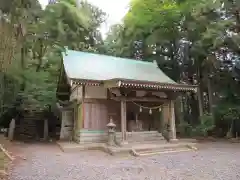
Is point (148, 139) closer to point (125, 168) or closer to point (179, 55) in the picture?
point (125, 168)

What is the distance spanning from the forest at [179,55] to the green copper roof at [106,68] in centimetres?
127

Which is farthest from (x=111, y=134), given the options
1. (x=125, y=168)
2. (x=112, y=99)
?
(x=125, y=168)

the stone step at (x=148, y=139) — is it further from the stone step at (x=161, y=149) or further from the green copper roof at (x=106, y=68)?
the green copper roof at (x=106, y=68)

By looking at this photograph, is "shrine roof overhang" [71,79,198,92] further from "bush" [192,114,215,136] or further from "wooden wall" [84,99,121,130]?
"bush" [192,114,215,136]

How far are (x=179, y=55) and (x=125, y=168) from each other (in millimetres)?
13397

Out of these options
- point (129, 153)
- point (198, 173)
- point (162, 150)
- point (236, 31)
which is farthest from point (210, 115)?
point (198, 173)

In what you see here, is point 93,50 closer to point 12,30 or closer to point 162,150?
point 162,150

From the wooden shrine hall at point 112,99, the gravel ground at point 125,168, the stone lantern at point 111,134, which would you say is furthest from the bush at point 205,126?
the stone lantern at point 111,134

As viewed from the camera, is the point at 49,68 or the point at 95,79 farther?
the point at 49,68

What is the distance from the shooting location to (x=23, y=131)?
46.2 feet

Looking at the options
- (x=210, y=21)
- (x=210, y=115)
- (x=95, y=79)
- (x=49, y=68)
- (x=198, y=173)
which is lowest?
(x=198, y=173)

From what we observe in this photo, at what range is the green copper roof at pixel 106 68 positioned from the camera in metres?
11.6

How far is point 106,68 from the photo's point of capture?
514 inches

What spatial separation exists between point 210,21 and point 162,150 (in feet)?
27.3
